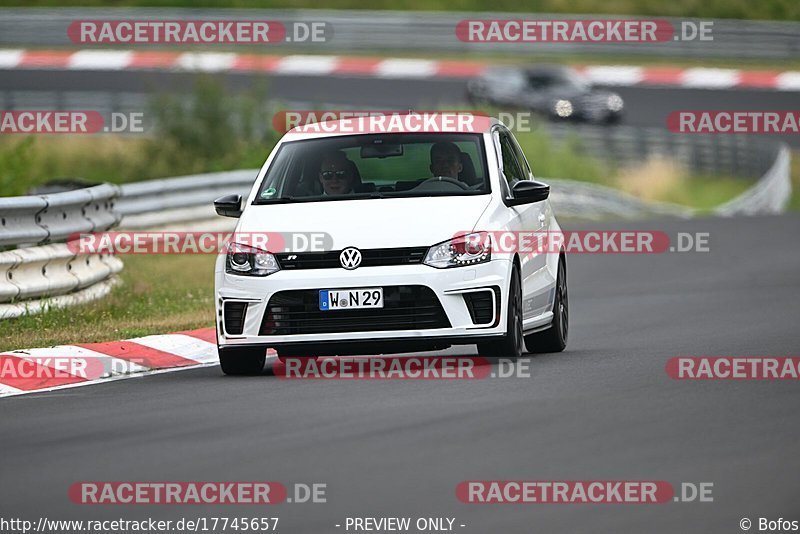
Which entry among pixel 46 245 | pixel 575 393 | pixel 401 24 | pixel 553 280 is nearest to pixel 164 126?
pixel 401 24

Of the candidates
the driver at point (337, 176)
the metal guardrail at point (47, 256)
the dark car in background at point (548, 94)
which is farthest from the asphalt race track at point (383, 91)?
the driver at point (337, 176)

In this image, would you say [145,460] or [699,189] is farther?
[699,189]

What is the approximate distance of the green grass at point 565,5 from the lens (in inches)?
2199

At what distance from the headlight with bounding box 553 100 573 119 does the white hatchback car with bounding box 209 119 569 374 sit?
3429 cm

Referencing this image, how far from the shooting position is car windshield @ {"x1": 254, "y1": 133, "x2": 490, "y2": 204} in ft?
40.8

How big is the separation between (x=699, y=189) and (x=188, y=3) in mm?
21549

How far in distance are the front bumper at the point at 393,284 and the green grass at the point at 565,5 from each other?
146ft

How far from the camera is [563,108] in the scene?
46750 millimetres

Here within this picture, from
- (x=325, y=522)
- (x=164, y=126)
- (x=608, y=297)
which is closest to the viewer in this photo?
(x=325, y=522)

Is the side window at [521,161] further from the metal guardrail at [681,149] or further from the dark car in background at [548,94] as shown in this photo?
the dark car in background at [548,94]

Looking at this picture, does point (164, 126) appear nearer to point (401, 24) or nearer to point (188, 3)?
point (401, 24)

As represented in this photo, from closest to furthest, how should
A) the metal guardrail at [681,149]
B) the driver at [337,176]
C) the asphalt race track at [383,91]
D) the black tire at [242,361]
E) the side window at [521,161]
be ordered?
the black tire at [242,361] → the driver at [337,176] → the side window at [521,161] → the metal guardrail at [681,149] → the asphalt race track at [383,91]

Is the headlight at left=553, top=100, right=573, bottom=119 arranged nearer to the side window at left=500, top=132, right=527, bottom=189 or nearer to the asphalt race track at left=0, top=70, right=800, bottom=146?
the asphalt race track at left=0, top=70, right=800, bottom=146

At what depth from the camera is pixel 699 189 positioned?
39.9 metres
